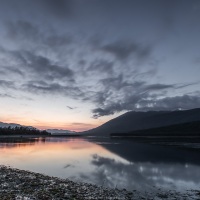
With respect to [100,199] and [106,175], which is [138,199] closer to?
[100,199]

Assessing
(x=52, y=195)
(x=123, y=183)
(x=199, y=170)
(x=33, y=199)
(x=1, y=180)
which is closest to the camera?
(x=33, y=199)

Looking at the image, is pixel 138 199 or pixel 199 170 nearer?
pixel 138 199

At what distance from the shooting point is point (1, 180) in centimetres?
2969

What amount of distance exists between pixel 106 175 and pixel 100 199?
1623 centimetres

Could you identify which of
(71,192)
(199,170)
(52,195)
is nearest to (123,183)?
(71,192)

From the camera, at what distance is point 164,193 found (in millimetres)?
26422

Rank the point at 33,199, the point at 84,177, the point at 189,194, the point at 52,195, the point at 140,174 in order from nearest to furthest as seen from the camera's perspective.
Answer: the point at 33,199, the point at 52,195, the point at 189,194, the point at 84,177, the point at 140,174

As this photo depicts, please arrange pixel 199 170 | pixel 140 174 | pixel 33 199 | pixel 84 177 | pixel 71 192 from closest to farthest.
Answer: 1. pixel 33 199
2. pixel 71 192
3. pixel 84 177
4. pixel 140 174
5. pixel 199 170

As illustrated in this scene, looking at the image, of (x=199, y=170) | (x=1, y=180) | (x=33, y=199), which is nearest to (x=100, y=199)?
(x=33, y=199)

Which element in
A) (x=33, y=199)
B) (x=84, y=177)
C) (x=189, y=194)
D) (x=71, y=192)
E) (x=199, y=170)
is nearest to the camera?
(x=33, y=199)

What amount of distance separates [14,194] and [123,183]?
14.7 m

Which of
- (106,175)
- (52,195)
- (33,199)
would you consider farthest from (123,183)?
(33,199)

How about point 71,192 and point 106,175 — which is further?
point 106,175

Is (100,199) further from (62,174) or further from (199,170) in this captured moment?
(199,170)
